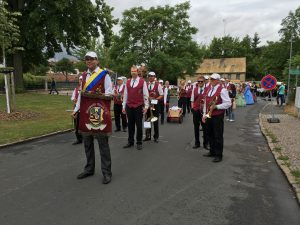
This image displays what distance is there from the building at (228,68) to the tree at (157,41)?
119 feet

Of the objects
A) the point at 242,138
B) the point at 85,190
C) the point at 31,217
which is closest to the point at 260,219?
the point at 85,190

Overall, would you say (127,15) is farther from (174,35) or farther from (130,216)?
(130,216)

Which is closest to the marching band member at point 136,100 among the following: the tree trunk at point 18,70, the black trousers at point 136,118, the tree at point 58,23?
the black trousers at point 136,118

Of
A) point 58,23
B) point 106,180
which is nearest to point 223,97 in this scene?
point 106,180

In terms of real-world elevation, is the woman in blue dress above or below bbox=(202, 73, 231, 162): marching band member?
below

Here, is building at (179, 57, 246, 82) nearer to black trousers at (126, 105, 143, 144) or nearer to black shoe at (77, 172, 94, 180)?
black trousers at (126, 105, 143, 144)

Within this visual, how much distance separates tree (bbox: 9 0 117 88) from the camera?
26.2 m

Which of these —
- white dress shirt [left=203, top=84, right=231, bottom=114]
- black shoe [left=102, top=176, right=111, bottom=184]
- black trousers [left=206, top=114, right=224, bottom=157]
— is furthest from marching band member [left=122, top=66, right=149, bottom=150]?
black shoe [left=102, top=176, right=111, bottom=184]

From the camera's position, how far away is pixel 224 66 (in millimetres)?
83875

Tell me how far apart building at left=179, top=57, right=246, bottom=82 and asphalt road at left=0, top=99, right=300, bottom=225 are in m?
74.6

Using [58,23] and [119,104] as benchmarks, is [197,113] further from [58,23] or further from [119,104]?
[58,23]

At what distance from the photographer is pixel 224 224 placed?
168 inches

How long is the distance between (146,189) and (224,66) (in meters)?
81.5

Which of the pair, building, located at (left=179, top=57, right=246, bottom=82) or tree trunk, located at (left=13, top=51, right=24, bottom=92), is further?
building, located at (left=179, top=57, right=246, bottom=82)
